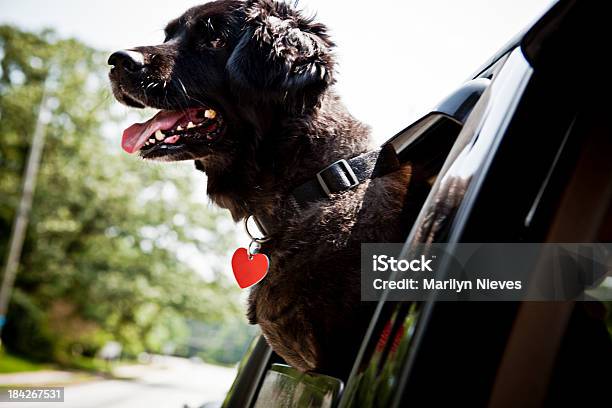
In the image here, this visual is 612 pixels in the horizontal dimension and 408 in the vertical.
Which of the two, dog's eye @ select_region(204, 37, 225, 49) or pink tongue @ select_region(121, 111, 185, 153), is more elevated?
dog's eye @ select_region(204, 37, 225, 49)

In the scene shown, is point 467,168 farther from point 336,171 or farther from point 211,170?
point 211,170

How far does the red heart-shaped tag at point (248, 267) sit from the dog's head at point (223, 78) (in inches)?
19.7

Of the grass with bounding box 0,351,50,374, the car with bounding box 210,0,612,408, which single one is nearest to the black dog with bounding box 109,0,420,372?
the car with bounding box 210,0,612,408

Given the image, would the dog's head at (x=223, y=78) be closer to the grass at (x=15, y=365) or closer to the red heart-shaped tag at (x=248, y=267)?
the red heart-shaped tag at (x=248, y=267)

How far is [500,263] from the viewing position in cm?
104

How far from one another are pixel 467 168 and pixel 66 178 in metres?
27.4

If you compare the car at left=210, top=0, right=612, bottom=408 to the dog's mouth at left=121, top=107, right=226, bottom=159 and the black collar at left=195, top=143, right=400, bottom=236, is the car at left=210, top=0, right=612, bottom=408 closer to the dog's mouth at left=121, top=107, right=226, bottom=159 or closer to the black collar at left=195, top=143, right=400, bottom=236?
the black collar at left=195, top=143, right=400, bottom=236

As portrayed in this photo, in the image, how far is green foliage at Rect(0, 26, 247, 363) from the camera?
25984 millimetres

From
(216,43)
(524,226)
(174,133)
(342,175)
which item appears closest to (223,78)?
(216,43)

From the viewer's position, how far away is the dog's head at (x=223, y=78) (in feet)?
8.37

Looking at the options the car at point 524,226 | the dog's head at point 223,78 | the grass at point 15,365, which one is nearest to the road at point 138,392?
the grass at point 15,365

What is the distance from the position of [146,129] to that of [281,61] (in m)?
0.77

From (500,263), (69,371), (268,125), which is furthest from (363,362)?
(69,371)

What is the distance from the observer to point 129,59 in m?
2.69
